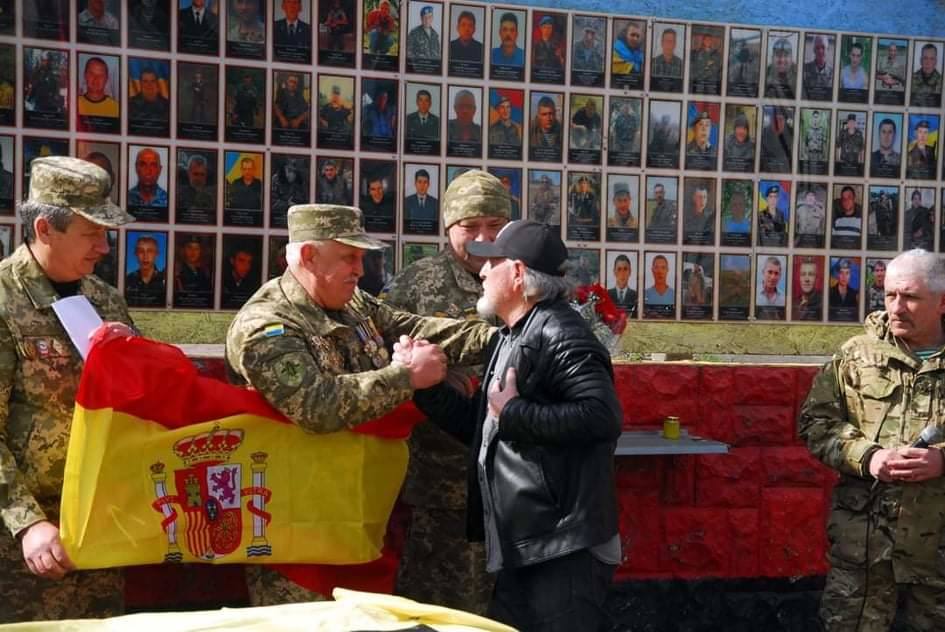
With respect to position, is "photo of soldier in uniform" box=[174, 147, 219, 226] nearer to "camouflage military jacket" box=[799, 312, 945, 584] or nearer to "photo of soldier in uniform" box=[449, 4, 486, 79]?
"photo of soldier in uniform" box=[449, 4, 486, 79]

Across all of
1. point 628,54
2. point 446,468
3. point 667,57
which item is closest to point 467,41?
point 628,54

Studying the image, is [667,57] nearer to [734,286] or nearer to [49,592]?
[734,286]

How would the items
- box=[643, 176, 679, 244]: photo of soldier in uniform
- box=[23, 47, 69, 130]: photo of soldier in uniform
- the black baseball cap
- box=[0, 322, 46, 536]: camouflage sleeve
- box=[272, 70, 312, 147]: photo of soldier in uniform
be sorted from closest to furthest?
box=[0, 322, 46, 536]: camouflage sleeve < the black baseball cap < box=[23, 47, 69, 130]: photo of soldier in uniform < box=[272, 70, 312, 147]: photo of soldier in uniform < box=[643, 176, 679, 244]: photo of soldier in uniform

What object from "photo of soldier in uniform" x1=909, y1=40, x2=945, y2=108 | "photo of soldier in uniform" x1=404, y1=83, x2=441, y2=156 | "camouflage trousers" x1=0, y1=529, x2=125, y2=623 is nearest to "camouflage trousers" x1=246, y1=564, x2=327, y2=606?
"camouflage trousers" x1=0, y1=529, x2=125, y2=623

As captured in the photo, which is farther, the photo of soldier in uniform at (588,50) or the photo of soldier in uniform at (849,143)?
the photo of soldier in uniform at (849,143)

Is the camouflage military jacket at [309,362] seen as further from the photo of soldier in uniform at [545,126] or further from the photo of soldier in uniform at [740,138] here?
the photo of soldier in uniform at [740,138]

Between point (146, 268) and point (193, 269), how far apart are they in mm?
220

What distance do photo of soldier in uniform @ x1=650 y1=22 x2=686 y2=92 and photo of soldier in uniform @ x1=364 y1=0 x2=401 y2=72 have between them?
1405 mm

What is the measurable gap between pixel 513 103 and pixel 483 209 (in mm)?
1142

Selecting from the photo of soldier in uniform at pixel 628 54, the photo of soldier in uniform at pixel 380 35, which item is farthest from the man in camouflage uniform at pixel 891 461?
the photo of soldier in uniform at pixel 380 35

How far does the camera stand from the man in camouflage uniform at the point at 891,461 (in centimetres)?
428

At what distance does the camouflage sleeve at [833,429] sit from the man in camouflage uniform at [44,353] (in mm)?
2846

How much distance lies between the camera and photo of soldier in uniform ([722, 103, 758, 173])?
5.81 meters

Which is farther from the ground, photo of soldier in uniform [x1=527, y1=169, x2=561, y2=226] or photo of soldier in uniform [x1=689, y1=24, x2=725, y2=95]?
photo of soldier in uniform [x1=689, y1=24, x2=725, y2=95]
